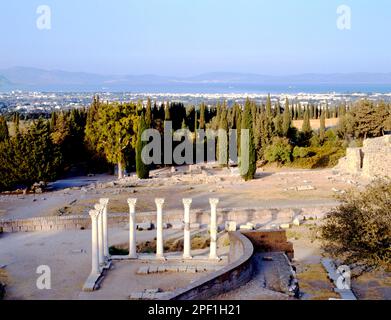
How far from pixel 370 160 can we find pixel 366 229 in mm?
23198

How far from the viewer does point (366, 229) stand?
14.7 m

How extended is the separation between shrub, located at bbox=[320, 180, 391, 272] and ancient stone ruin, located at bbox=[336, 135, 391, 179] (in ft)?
63.4

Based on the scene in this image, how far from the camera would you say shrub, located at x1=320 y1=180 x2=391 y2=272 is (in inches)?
579

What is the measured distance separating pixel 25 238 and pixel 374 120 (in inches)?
1545

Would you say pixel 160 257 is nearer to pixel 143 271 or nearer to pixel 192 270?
pixel 143 271

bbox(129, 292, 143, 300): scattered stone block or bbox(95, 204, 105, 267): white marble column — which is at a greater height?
bbox(95, 204, 105, 267): white marble column

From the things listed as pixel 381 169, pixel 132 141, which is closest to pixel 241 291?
pixel 381 169

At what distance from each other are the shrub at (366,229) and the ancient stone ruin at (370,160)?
19334 mm

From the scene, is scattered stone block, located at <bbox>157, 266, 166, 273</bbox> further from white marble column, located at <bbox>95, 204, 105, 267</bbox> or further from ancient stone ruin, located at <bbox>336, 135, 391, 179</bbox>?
ancient stone ruin, located at <bbox>336, 135, 391, 179</bbox>

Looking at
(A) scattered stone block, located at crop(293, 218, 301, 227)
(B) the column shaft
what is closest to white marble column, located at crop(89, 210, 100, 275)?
(B) the column shaft

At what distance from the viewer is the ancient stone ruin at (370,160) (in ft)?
116

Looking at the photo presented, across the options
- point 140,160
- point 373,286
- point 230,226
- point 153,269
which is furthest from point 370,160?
point 153,269

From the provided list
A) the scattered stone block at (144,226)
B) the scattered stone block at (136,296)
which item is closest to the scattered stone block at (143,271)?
the scattered stone block at (136,296)
